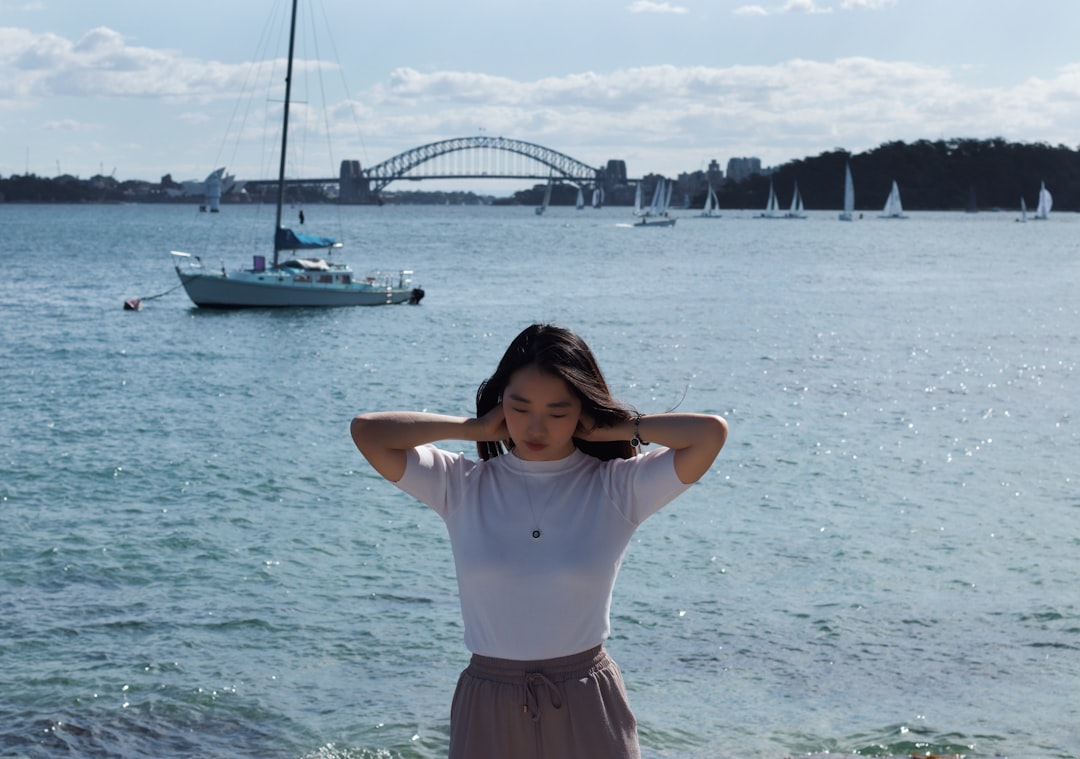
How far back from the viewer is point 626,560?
12414mm

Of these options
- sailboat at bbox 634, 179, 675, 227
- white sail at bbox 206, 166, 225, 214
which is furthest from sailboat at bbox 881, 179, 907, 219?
white sail at bbox 206, 166, 225, 214

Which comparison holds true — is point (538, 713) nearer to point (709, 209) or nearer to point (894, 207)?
point (894, 207)

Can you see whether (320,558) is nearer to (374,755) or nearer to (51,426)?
(374,755)

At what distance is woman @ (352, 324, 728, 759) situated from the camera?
113 inches

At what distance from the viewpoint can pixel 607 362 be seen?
2908cm

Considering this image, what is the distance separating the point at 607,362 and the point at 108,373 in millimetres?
10623

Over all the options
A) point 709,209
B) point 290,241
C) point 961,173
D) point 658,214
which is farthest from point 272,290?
point 961,173

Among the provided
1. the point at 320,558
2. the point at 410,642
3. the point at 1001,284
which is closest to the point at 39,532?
the point at 320,558

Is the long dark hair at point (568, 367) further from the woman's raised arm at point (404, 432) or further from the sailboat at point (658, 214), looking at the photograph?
the sailboat at point (658, 214)

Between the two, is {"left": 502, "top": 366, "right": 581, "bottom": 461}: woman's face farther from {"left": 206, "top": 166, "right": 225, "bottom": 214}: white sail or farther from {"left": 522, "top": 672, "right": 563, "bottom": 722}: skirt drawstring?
{"left": 206, "top": 166, "right": 225, "bottom": 214}: white sail

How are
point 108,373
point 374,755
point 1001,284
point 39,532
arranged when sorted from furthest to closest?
point 1001,284
point 108,373
point 39,532
point 374,755

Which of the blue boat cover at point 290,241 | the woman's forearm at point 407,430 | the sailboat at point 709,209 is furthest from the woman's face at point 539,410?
the sailboat at point 709,209

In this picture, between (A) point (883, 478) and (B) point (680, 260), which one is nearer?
(A) point (883, 478)

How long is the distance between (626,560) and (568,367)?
380 inches
